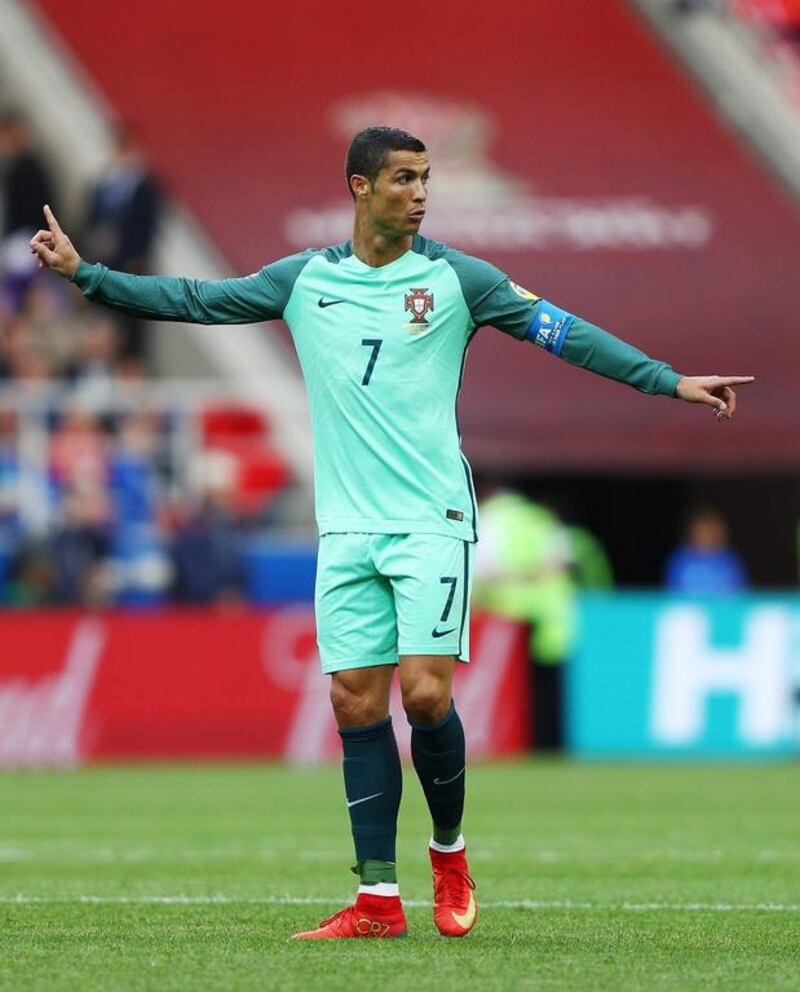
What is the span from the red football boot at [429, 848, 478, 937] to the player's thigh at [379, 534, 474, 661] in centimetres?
62

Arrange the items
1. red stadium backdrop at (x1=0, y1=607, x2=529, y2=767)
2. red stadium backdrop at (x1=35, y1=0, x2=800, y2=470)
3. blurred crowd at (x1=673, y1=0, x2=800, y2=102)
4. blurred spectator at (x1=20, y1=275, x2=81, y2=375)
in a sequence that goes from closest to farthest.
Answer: red stadium backdrop at (x1=0, y1=607, x2=529, y2=767) → blurred spectator at (x1=20, y1=275, x2=81, y2=375) → red stadium backdrop at (x1=35, y1=0, x2=800, y2=470) → blurred crowd at (x1=673, y1=0, x2=800, y2=102)

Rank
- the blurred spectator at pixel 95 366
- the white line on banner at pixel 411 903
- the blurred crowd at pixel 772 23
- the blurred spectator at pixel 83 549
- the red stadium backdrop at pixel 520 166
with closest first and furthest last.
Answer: the white line on banner at pixel 411 903 < the blurred spectator at pixel 83 549 < the blurred spectator at pixel 95 366 < the red stadium backdrop at pixel 520 166 < the blurred crowd at pixel 772 23

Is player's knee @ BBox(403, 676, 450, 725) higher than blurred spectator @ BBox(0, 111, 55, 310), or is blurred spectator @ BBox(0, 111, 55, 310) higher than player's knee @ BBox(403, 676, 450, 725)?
blurred spectator @ BBox(0, 111, 55, 310)

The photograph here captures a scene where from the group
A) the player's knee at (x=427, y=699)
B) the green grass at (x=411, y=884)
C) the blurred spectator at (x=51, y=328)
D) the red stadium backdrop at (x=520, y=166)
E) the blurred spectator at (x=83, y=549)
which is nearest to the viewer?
the green grass at (x=411, y=884)

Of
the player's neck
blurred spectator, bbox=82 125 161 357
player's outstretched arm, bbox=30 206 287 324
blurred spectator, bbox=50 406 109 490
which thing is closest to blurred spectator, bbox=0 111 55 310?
blurred spectator, bbox=82 125 161 357

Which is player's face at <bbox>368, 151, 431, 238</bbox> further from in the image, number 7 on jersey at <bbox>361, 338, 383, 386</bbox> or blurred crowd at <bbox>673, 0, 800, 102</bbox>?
blurred crowd at <bbox>673, 0, 800, 102</bbox>

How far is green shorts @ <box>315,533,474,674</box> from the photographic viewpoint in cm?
685

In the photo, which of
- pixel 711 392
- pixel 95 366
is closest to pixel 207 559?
pixel 95 366

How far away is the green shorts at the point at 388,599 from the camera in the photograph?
685 centimetres

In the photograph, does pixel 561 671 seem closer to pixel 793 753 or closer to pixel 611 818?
pixel 793 753

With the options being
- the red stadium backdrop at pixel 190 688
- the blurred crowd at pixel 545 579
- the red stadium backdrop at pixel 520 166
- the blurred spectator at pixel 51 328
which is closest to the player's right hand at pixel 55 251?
the blurred crowd at pixel 545 579

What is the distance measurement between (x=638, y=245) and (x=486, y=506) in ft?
14.4

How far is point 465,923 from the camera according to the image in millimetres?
6898

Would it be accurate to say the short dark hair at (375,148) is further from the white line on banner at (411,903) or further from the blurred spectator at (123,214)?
the blurred spectator at (123,214)
